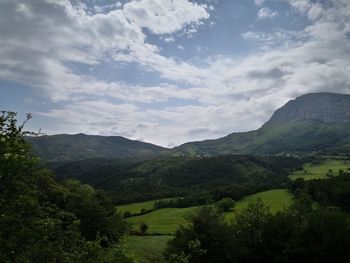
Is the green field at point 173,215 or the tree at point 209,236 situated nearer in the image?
the tree at point 209,236

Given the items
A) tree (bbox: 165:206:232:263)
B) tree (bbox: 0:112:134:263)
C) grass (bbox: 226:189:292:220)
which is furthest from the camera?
grass (bbox: 226:189:292:220)

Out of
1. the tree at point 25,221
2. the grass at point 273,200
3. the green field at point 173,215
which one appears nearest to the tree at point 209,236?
the green field at point 173,215

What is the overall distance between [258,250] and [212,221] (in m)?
10.5

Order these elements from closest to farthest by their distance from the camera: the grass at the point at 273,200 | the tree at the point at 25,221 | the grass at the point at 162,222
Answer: the tree at the point at 25,221 < the grass at the point at 162,222 < the grass at the point at 273,200

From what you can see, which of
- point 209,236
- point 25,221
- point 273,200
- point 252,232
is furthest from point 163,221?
point 25,221

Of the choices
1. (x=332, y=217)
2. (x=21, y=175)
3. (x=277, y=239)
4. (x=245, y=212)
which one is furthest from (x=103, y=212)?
(x=21, y=175)

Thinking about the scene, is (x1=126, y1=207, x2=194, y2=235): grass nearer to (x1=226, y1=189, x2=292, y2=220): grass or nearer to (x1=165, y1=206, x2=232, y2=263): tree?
(x1=226, y1=189, x2=292, y2=220): grass

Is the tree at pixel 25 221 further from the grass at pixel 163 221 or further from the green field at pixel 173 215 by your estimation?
the green field at pixel 173 215

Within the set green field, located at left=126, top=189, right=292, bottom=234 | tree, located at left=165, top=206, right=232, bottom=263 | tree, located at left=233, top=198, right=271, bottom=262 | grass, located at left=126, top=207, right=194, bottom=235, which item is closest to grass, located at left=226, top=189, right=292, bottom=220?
green field, located at left=126, top=189, right=292, bottom=234

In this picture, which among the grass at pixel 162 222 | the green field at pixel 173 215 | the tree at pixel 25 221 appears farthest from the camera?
the green field at pixel 173 215

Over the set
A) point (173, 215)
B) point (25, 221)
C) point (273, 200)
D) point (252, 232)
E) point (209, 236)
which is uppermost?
point (25, 221)

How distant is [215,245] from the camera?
64.8 meters

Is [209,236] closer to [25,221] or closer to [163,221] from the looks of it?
[25,221]

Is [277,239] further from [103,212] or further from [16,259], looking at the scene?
[16,259]
